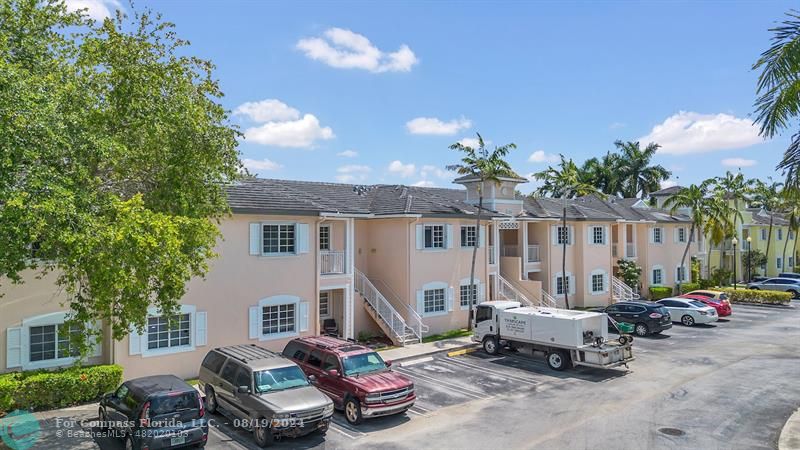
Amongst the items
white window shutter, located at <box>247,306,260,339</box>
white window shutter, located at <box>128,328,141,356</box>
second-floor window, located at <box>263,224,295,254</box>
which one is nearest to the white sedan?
second-floor window, located at <box>263,224,295,254</box>

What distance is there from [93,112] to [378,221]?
645 inches

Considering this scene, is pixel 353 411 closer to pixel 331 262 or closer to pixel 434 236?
pixel 331 262

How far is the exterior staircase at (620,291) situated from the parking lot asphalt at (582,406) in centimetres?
1402

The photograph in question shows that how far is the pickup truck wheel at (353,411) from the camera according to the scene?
1455cm

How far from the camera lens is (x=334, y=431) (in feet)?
46.8

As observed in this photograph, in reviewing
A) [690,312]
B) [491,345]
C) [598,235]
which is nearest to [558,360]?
[491,345]

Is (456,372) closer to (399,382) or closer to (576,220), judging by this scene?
(399,382)

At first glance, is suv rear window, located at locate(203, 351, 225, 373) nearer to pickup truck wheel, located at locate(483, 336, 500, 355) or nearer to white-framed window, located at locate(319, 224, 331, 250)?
white-framed window, located at locate(319, 224, 331, 250)

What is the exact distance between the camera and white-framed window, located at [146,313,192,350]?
1848 centimetres

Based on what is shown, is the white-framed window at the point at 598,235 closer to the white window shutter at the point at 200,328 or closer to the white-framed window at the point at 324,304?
the white-framed window at the point at 324,304

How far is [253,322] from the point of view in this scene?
20.8 metres

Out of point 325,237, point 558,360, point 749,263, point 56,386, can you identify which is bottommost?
point 558,360

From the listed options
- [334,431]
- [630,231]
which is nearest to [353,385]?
[334,431]

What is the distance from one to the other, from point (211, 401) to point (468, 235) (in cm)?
1733
